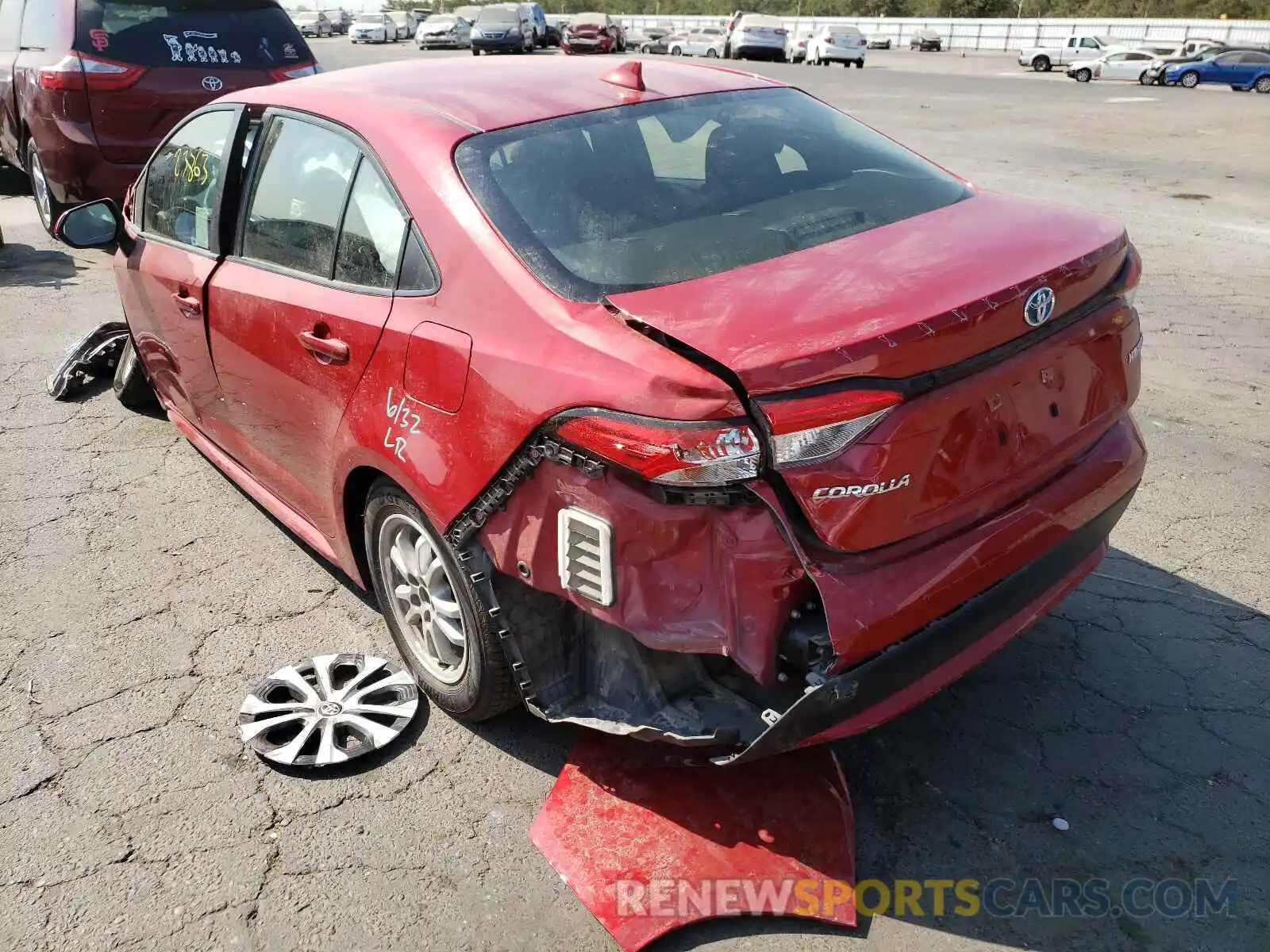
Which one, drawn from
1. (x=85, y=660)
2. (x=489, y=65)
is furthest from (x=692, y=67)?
(x=85, y=660)

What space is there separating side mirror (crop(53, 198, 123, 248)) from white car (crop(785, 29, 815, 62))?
1456 inches

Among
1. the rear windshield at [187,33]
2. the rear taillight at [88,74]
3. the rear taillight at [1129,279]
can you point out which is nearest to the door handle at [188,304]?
the rear taillight at [1129,279]

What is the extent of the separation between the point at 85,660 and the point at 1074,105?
2204 cm

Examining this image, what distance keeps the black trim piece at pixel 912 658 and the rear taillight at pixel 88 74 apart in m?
8.03

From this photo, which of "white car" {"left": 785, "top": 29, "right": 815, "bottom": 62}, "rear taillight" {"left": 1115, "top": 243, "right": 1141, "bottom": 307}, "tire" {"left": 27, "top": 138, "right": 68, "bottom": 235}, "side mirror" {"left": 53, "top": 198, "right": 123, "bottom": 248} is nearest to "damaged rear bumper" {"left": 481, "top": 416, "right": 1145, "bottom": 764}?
"rear taillight" {"left": 1115, "top": 243, "right": 1141, "bottom": 307}

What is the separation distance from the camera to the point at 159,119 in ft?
26.6

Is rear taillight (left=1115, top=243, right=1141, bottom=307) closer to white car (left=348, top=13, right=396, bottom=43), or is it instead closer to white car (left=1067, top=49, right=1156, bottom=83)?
white car (left=1067, top=49, right=1156, bottom=83)

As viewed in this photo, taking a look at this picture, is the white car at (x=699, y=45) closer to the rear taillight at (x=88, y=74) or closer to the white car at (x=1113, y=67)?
the white car at (x=1113, y=67)

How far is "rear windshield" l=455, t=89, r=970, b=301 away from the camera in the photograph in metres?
2.58

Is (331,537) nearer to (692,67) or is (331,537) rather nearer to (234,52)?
(692,67)

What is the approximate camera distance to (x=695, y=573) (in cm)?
218

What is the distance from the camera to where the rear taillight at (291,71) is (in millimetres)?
8803

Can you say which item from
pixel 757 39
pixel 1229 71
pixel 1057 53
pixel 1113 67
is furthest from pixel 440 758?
pixel 1057 53

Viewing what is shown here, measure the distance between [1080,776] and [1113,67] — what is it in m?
35.4
